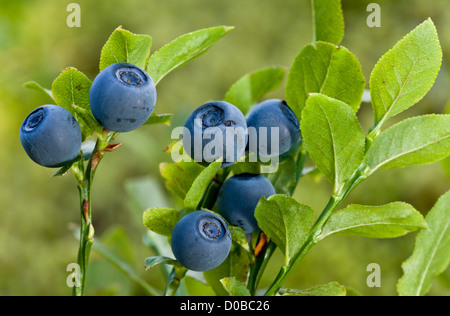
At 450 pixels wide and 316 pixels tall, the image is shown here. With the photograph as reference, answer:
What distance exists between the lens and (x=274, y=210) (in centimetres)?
50

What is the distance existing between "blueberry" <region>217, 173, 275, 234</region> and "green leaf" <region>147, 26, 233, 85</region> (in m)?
0.15

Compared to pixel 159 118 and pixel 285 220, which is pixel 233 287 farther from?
pixel 159 118

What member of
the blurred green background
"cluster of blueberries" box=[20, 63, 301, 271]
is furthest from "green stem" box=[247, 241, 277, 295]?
the blurred green background

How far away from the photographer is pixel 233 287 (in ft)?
1.64

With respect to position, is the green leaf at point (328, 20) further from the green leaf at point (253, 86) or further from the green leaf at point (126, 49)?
the green leaf at point (126, 49)

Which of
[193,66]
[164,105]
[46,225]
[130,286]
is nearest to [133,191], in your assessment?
[130,286]

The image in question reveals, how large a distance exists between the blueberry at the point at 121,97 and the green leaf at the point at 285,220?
0.16m

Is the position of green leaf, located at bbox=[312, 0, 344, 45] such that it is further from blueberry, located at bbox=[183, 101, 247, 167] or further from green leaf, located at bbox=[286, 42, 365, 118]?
blueberry, located at bbox=[183, 101, 247, 167]

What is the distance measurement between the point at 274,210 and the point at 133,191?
537 millimetres

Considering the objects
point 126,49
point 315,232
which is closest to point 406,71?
point 315,232

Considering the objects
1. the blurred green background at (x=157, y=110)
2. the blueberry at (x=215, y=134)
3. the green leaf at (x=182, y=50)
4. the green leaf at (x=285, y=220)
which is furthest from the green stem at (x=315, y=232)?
the blurred green background at (x=157, y=110)

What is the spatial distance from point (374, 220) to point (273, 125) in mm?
158
